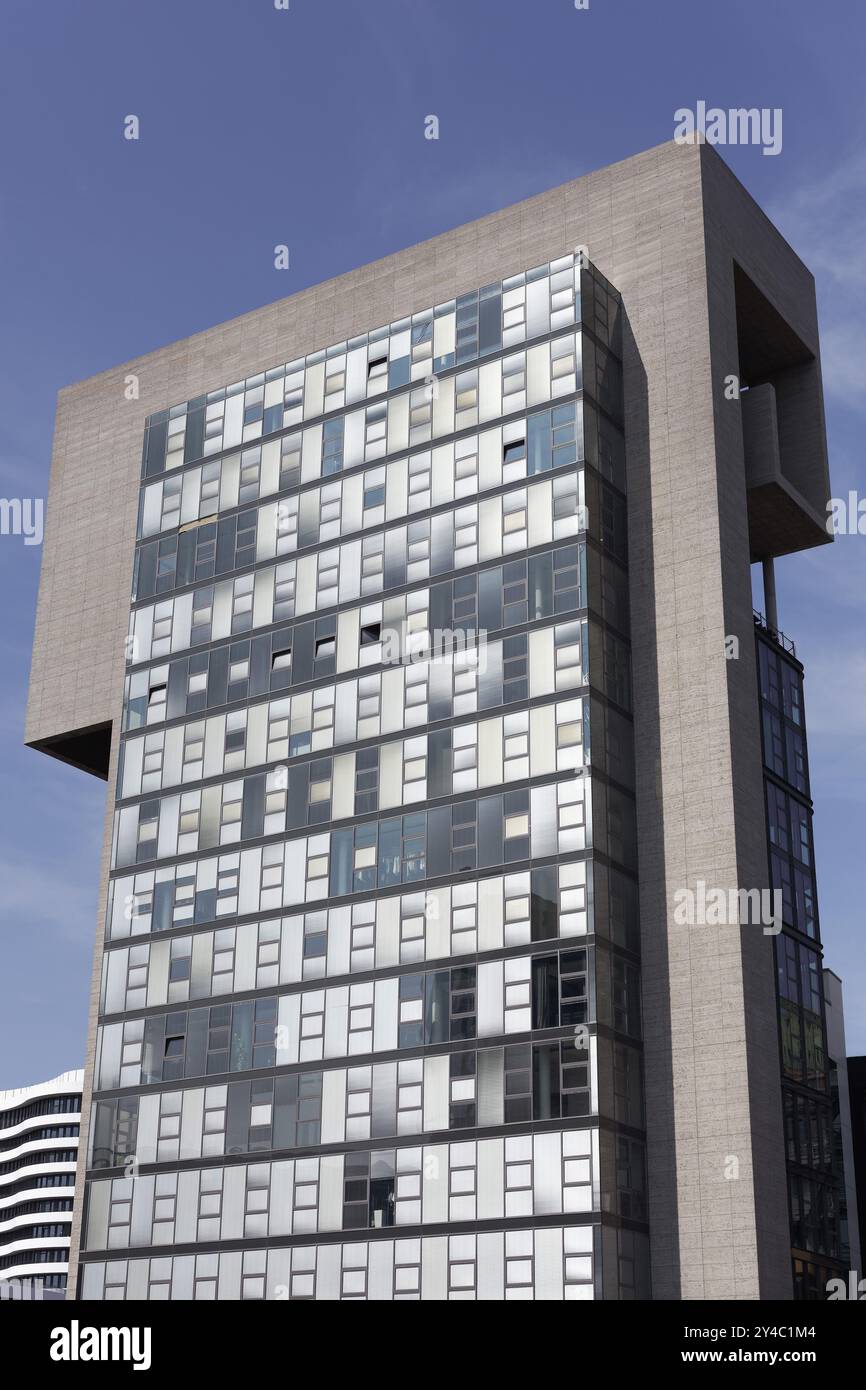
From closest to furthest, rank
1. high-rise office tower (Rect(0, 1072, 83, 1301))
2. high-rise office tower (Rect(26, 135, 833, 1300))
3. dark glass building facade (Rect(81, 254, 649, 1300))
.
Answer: high-rise office tower (Rect(26, 135, 833, 1300)), dark glass building facade (Rect(81, 254, 649, 1300)), high-rise office tower (Rect(0, 1072, 83, 1301))

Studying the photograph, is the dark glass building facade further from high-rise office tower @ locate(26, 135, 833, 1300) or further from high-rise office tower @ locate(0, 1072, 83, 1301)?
high-rise office tower @ locate(0, 1072, 83, 1301)

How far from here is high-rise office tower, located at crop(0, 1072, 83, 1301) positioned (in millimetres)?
175625

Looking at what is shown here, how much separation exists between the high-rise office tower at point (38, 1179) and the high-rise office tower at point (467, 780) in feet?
399

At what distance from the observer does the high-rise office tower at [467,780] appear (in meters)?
50.8

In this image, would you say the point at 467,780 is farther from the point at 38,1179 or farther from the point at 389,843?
the point at 38,1179

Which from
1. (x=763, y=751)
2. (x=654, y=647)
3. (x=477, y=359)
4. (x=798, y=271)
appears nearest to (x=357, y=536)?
(x=477, y=359)

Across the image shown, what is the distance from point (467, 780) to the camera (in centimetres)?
5641

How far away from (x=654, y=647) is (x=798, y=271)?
23283 mm

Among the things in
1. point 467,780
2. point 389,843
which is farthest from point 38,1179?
point 467,780

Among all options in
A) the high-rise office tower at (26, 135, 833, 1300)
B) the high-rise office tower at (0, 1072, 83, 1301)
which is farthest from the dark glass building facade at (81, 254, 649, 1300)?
the high-rise office tower at (0, 1072, 83, 1301)

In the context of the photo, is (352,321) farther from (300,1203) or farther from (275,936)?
(300,1203)

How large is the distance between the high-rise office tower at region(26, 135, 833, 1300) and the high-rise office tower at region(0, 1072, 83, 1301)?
12174 cm

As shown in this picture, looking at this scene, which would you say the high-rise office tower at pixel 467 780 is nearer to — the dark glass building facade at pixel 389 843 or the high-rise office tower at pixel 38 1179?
the dark glass building facade at pixel 389 843

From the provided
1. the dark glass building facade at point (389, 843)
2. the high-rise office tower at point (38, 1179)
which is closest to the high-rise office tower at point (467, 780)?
the dark glass building facade at point (389, 843)
